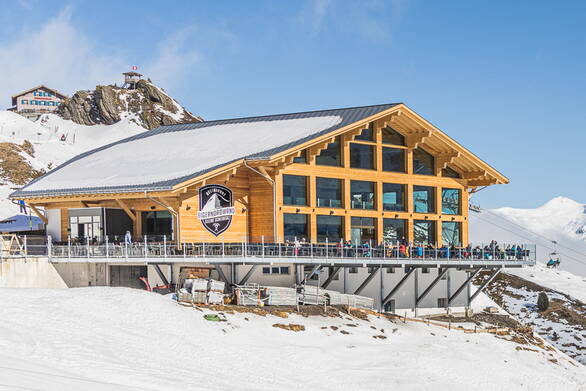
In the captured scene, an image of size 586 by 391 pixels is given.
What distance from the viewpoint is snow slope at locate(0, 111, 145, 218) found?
91312 mm

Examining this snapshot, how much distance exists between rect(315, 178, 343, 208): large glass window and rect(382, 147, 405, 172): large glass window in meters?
3.83

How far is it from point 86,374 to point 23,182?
211ft

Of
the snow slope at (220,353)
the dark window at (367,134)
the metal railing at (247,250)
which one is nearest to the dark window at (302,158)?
the dark window at (367,134)

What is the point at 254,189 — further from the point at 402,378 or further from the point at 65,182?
the point at 402,378

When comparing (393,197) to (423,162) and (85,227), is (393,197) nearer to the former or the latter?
(423,162)

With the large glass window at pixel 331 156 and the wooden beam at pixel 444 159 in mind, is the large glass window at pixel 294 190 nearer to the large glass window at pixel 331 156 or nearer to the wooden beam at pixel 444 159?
the large glass window at pixel 331 156

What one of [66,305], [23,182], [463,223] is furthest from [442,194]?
[23,182]

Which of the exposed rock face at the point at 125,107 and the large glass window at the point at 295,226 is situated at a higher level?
the exposed rock face at the point at 125,107

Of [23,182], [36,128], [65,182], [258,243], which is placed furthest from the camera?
[36,128]

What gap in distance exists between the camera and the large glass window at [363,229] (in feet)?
156

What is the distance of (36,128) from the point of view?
11562 cm

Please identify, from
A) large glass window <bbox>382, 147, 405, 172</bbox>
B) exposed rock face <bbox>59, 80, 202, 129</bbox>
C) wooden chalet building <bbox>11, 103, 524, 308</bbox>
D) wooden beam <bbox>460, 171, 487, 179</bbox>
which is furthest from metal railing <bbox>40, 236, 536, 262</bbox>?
exposed rock face <bbox>59, 80, 202, 129</bbox>

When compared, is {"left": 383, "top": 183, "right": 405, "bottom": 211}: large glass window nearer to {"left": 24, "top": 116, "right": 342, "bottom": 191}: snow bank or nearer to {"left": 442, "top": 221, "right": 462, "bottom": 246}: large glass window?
{"left": 442, "top": 221, "right": 462, "bottom": 246}: large glass window

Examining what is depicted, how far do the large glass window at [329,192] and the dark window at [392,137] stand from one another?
4615mm
